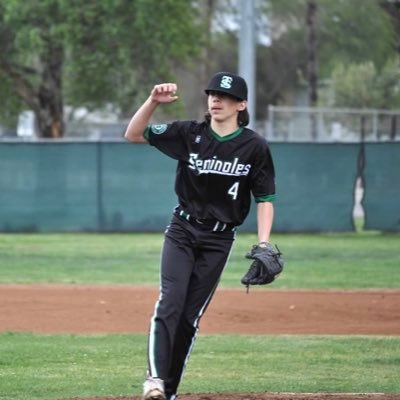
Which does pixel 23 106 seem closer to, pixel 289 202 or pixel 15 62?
pixel 15 62

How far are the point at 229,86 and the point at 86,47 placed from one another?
2537cm

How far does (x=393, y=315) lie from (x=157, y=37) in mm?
20040

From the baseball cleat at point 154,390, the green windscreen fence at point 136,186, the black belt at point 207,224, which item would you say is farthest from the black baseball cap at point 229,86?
the green windscreen fence at point 136,186

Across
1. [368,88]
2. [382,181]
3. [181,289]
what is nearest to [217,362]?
[181,289]

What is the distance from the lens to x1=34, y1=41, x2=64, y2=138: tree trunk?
33.5 meters

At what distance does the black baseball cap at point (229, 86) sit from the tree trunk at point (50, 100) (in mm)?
26647

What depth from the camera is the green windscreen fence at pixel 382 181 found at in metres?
24.3

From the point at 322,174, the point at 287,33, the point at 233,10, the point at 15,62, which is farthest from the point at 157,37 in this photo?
the point at 287,33

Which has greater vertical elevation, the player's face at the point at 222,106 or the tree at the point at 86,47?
the tree at the point at 86,47

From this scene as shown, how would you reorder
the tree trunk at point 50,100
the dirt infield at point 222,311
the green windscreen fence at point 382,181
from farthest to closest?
the tree trunk at point 50,100 < the green windscreen fence at point 382,181 < the dirt infield at point 222,311

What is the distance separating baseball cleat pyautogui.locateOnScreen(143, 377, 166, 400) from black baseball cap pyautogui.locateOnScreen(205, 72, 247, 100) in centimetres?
172

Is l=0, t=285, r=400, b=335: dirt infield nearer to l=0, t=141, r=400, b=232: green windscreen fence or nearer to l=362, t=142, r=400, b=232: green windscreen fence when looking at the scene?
l=0, t=141, r=400, b=232: green windscreen fence

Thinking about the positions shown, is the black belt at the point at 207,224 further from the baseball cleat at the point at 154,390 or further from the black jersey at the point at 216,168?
the baseball cleat at the point at 154,390

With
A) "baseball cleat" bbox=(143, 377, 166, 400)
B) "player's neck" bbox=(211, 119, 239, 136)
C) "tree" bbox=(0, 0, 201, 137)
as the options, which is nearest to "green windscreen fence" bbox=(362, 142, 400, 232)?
"tree" bbox=(0, 0, 201, 137)
